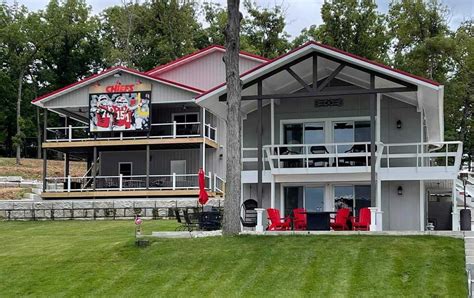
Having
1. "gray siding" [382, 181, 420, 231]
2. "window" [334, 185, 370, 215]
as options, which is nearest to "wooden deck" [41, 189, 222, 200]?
"window" [334, 185, 370, 215]

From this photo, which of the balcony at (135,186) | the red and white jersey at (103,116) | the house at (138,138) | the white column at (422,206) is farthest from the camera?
the red and white jersey at (103,116)

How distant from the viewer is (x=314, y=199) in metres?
22.9

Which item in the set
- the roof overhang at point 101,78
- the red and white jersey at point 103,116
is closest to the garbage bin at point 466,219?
the roof overhang at point 101,78

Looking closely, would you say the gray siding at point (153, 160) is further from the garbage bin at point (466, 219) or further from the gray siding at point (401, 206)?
the garbage bin at point (466, 219)

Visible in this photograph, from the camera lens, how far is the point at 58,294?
14.6 meters

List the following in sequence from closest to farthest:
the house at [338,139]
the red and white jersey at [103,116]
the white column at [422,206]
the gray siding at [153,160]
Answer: the house at [338,139], the white column at [422,206], the red and white jersey at [103,116], the gray siding at [153,160]

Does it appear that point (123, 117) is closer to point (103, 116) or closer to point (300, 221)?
point (103, 116)

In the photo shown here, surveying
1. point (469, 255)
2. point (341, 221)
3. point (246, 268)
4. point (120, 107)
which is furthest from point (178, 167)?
point (469, 255)

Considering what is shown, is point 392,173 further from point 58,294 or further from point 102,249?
point 58,294

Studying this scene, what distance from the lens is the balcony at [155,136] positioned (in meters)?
34.2

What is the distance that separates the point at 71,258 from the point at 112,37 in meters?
47.2

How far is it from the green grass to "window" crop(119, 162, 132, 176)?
18148 millimetres

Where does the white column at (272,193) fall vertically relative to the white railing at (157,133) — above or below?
below

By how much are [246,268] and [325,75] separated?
10.2 m
